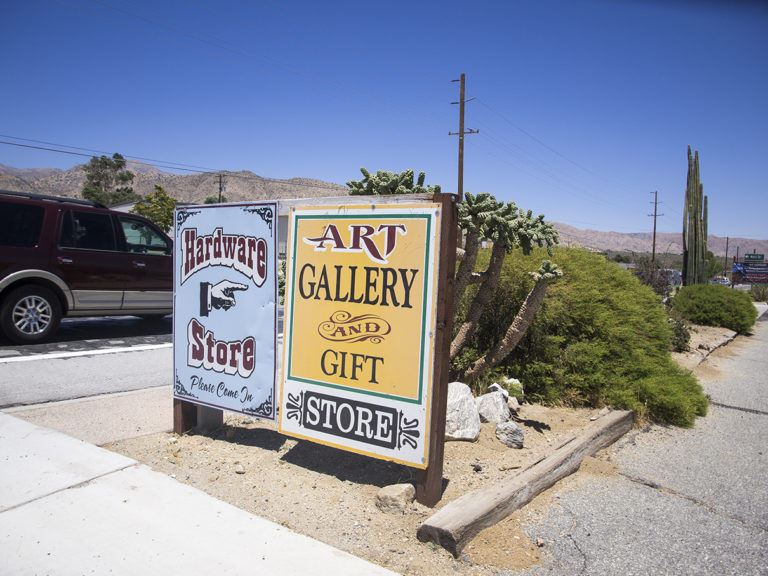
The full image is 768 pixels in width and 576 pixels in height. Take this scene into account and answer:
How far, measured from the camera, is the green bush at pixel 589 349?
544 cm

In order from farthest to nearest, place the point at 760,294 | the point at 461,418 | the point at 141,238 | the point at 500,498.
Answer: the point at 760,294 < the point at 141,238 < the point at 461,418 < the point at 500,498

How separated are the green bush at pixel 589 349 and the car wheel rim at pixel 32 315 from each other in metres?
6.06

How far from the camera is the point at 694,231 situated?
22.6 m

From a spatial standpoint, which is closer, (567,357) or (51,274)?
(567,357)

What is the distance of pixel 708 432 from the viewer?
547 cm

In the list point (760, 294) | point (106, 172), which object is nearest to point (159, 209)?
point (760, 294)

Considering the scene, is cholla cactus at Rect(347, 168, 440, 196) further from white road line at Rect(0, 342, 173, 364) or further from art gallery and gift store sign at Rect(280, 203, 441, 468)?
white road line at Rect(0, 342, 173, 364)

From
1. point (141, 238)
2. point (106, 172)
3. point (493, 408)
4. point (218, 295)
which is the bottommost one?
point (493, 408)

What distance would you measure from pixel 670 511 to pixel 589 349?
7.27ft

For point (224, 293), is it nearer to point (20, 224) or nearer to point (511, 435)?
point (511, 435)

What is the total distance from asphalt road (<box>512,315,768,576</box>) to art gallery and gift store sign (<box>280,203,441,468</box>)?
1028mm

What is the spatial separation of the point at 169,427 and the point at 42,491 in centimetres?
133

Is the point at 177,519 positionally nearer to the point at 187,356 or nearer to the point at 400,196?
the point at 187,356

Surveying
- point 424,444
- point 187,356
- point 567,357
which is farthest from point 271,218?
point 567,357
